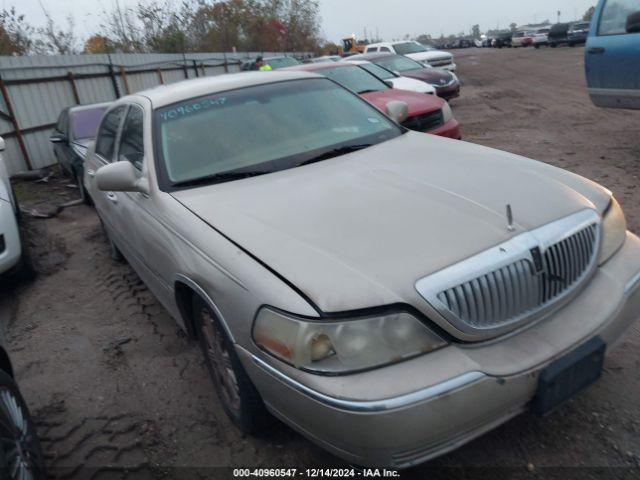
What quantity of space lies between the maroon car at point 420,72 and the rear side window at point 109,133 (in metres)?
7.90

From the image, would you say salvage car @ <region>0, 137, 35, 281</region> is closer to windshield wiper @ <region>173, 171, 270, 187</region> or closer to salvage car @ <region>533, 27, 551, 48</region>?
windshield wiper @ <region>173, 171, 270, 187</region>

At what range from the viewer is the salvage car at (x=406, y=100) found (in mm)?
6234

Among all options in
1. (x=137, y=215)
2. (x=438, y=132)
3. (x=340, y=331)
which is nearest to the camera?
(x=340, y=331)

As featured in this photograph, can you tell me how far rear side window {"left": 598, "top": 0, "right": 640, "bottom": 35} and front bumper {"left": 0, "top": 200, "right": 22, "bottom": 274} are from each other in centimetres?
649

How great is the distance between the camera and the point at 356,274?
184 centimetres

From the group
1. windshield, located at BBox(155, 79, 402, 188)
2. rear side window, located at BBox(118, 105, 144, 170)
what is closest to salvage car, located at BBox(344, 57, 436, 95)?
windshield, located at BBox(155, 79, 402, 188)

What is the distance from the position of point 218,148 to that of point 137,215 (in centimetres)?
67

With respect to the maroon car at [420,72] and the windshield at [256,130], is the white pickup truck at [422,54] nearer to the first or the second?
the maroon car at [420,72]

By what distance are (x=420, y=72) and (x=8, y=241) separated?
377 inches

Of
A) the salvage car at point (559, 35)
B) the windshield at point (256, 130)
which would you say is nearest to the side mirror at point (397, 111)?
the windshield at point (256, 130)

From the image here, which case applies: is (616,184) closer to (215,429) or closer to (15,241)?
(215,429)

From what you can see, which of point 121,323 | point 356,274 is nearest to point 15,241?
point 121,323

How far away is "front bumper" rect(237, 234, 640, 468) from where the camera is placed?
1664mm

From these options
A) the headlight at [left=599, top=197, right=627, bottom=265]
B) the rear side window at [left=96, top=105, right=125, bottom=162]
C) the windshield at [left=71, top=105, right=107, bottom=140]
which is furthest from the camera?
the windshield at [left=71, top=105, right=107, bottom=140]
